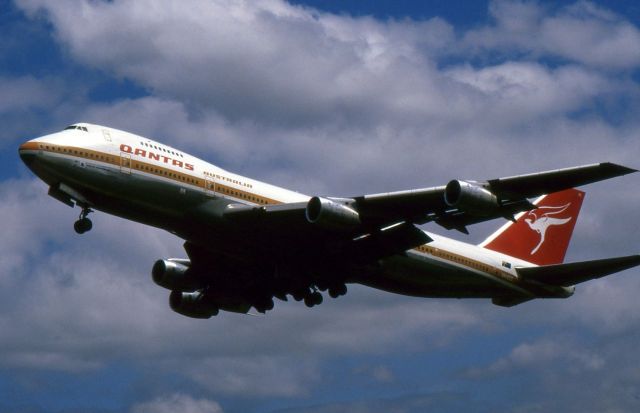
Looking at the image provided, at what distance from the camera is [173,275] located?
48406 millimetres

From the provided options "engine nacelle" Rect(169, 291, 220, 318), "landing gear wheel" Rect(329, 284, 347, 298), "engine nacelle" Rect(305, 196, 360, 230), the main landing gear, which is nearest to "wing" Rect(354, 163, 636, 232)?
"engine nacelle" Rect(305, 196, 360, 230)

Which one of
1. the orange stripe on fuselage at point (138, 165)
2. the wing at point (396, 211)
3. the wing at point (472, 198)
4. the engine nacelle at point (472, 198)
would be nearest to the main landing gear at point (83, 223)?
the orange stripe on fuselage at point (138, 165)

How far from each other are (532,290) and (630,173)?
61.7 ft

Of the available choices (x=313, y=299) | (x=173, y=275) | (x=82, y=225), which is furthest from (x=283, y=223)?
(x=173, y=275)

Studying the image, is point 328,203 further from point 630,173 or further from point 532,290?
point 532,290

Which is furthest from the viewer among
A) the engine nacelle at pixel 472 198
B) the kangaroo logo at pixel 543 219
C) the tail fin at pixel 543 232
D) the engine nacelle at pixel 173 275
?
the kangaroo logo at pixel 543 219

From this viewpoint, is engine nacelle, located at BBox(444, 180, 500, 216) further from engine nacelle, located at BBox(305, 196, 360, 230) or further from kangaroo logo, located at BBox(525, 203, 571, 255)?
kangaroo logo, located at BBox(525, 203, 571, 255)

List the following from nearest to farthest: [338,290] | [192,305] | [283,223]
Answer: [283,223], [338,290], [192,305]

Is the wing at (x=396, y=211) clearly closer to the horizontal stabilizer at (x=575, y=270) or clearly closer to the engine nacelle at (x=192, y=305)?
the horizontal stabilizer at (x=575, y=270)

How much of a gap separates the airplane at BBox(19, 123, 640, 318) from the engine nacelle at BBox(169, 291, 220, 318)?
0.07 meters

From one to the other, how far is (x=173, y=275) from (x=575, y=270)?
20907mm

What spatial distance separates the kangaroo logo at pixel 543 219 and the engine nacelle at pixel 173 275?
69.0ft

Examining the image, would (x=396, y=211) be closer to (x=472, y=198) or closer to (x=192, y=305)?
(x=472, y=198)

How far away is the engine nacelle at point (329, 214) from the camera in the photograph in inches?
A: 1535
